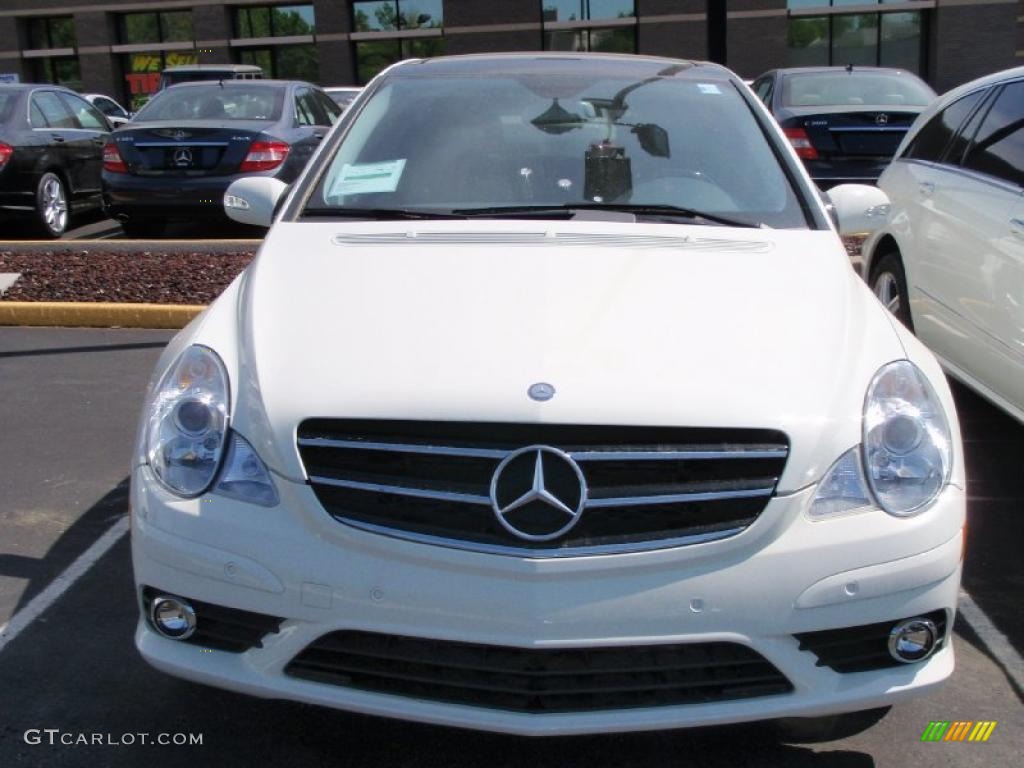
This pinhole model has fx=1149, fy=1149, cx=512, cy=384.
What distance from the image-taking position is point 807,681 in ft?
8.42

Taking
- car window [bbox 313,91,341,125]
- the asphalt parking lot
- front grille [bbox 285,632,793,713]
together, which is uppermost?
car window [bbox 313,91,341,125]

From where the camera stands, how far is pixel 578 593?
8.20ft

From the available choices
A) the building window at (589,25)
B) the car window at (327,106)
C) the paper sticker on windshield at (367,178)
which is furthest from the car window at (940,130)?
the building window at (589,25)

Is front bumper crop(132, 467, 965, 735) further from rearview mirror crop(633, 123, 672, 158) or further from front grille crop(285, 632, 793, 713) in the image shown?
rearview mirror crop(633, 123, 672, 158)

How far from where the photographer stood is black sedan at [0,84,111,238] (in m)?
11.2

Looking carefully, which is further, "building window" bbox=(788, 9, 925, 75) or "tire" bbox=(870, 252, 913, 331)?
"building window" bbox=(788, 9, 925, 75)

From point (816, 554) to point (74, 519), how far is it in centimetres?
313

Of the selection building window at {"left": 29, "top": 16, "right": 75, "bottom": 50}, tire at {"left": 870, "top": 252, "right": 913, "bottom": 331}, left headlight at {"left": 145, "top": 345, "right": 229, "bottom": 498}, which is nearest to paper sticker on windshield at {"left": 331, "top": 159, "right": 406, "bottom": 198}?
left headlight at {"left": 145, "top": 345, "right": 229, "bottom": 498}

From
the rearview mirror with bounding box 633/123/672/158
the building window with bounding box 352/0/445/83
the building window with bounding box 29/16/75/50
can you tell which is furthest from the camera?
the building window with bounding box 29/16/75/50

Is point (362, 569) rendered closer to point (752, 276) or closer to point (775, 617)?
point (775, 617)

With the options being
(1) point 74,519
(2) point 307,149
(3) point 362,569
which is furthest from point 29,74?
(3) point 362,569

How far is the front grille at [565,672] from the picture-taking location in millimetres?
2553

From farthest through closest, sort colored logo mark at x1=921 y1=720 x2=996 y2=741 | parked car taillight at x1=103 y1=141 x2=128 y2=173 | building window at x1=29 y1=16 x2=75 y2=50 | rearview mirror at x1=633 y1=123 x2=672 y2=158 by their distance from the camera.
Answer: building window at x1=29 y1=16 x2=75 y2=50
parked car taillight at x1=103 y1=141 x2=128 y2=173
rearview mirror at x1=633 y1=123 x2=672 y2=158
colored logo mark at x1=921 y1=720 x2=996 y2=741

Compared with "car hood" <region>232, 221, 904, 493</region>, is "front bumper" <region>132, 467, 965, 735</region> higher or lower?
lower
